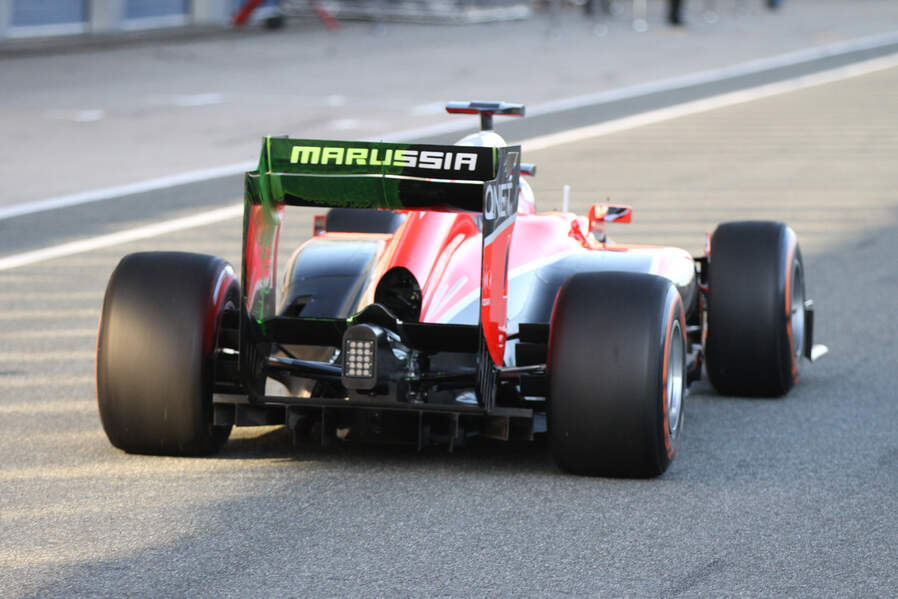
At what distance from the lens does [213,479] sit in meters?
5.64

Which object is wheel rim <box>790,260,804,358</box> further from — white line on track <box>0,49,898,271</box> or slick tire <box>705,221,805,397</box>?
white line on track <box>0,49,898,271</box>

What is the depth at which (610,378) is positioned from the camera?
215 inches

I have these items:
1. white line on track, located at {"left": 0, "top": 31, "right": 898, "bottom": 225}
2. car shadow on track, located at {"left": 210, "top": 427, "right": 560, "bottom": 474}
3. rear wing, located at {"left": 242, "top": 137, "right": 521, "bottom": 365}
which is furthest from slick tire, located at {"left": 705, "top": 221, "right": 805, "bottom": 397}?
white line on track, located at {"left": 0, "top": 31, "right": 898, "bottom": 225}

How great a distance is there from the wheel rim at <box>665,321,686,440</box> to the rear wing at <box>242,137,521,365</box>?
75 centimetres

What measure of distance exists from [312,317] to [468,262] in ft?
2.12

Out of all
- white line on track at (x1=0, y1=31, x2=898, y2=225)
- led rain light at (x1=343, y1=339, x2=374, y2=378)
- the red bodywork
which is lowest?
white line on track at (x1=0, y1=31, x2=898, y2=225)

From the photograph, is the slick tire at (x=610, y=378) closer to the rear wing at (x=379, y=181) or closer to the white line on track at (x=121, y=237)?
the rear wing at (x=379, y=181)

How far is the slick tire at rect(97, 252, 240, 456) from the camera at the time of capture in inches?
223

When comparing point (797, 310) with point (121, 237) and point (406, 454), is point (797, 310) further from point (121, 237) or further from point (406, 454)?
point (121, 237)

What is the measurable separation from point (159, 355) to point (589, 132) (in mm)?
13389

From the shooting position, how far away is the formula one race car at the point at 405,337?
5.49m

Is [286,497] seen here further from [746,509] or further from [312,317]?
[746,509]

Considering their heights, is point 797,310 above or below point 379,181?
below

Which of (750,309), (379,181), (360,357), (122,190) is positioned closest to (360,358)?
(360,357)
